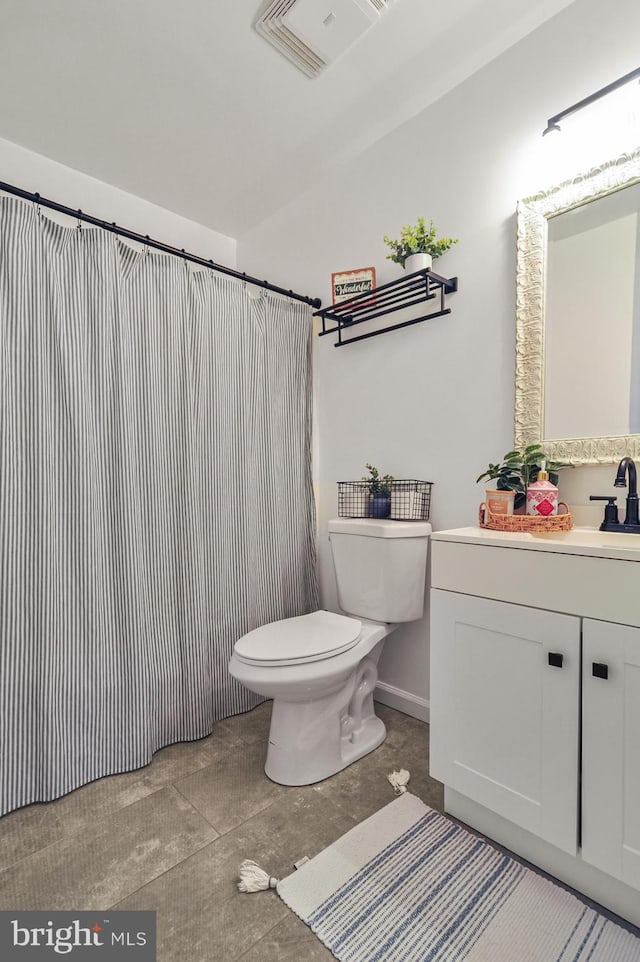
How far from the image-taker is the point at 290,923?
3.34 feet

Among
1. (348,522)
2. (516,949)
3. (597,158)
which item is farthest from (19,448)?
(597,158)

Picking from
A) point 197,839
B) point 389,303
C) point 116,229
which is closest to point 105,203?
point 116,229

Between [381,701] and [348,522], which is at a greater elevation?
[348,522]

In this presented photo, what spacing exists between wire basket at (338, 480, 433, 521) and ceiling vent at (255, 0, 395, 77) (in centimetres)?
145

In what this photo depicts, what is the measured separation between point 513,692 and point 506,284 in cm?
125

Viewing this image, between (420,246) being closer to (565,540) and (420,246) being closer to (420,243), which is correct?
(420,243)

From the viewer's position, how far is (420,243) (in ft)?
5.54

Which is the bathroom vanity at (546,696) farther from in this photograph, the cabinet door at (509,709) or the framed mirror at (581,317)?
the framed mirror at (581,317)

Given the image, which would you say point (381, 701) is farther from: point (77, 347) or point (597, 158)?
point (597, 158)

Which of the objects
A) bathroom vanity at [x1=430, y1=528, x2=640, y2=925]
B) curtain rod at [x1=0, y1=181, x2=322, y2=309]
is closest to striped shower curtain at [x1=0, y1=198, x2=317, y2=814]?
curtain rod at [x1=0, y1=181, x2=322, y2=309]

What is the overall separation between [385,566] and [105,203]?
81.5 inches

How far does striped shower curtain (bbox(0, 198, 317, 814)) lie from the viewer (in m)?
1.38

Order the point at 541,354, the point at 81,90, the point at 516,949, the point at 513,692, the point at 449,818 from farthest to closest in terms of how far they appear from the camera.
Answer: the point at 81,90
the point at 541,354
the point at 449,818
the point at 513,692
the point at 516,949

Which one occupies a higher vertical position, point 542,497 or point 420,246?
point 420,246
